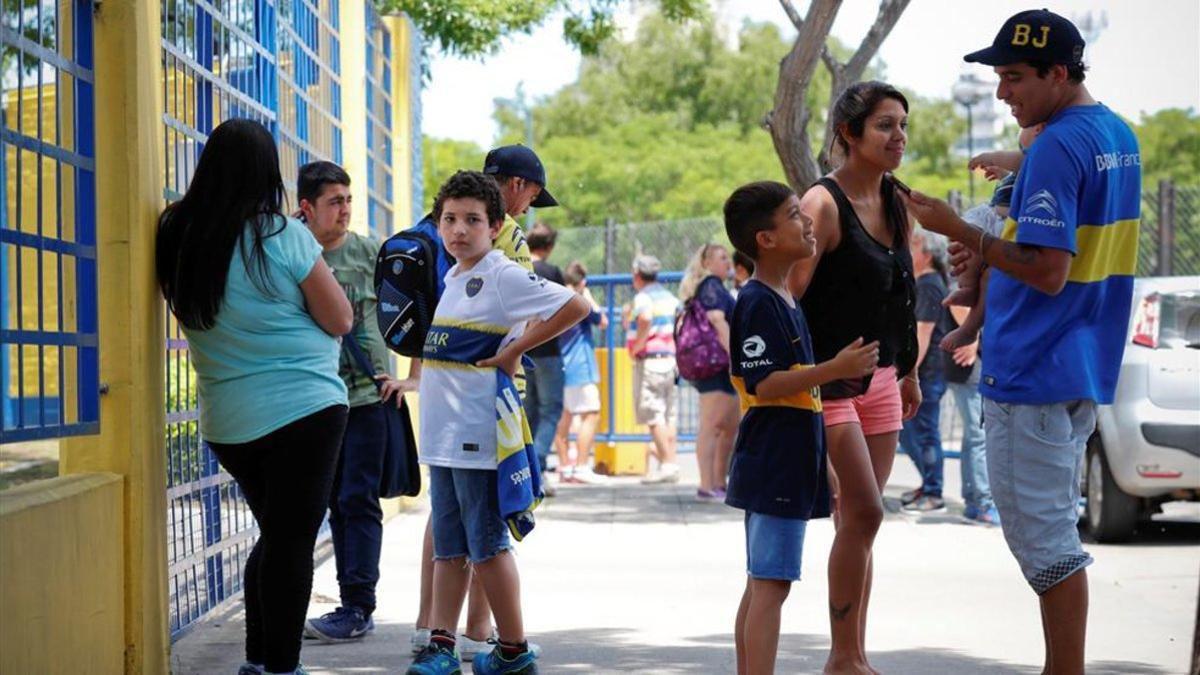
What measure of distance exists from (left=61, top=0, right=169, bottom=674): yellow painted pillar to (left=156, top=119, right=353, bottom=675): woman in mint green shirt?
145 millimetres

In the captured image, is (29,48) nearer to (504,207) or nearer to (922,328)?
(504,207)

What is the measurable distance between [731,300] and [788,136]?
1.64m

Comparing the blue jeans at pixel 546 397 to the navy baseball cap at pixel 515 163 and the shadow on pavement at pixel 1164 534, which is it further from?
the navy baseball cap at pixel 515 163

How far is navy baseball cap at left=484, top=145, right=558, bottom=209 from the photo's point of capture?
6.87 metres

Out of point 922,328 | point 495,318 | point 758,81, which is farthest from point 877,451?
point 758,81

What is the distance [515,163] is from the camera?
6875 millimetres

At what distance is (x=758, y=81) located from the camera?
220ft

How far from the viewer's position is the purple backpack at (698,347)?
44.9 feet

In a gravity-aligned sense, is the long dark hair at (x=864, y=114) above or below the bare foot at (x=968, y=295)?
above

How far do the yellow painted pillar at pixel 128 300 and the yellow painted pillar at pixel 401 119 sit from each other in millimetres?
8057

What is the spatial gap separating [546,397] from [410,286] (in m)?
7.76

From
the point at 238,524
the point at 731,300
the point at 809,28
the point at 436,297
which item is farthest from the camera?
the point at 731,300

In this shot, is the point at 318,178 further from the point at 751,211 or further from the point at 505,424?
Result: the point at 751,211

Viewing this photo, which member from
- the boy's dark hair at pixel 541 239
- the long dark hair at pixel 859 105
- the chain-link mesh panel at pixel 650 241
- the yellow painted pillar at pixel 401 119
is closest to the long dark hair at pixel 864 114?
the long dark hair at pixel 859 105
